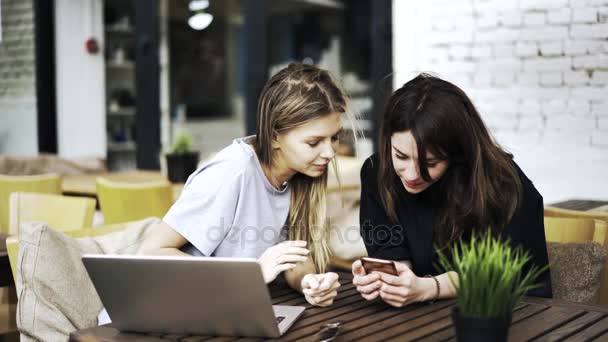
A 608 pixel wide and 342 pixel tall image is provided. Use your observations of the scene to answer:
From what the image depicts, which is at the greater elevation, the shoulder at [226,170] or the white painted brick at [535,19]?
the white painted brick at [535,19]

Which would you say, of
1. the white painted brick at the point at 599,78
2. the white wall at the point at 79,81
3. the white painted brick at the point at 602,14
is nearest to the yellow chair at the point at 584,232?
the white painted brick at the point at 599,78

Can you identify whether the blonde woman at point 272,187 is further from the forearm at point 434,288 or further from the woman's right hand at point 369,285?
the forearm at point 434,288

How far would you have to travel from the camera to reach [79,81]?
752 cm

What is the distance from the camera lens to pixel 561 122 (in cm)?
396

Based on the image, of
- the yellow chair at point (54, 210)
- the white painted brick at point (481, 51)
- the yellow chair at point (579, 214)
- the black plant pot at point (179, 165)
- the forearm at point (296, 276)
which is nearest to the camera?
the forearm at point (296, 276)

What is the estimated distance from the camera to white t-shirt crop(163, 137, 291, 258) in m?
2.12

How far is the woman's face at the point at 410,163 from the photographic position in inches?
84.4

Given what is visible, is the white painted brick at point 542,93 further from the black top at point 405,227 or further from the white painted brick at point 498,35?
the black top at point 405,227

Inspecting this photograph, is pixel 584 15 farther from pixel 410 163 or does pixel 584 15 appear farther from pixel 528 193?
pixel 410 163

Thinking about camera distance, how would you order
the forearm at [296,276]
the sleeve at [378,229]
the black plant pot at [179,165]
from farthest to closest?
the black plant pot at [179,165]
the sleeve at [378,229]
the forearm at [296,276]

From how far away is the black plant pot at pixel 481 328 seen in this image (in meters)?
1.27

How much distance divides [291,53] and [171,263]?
7051 mm

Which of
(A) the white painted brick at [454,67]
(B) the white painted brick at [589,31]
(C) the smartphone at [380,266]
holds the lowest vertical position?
(C) the smartphone at [380,266]

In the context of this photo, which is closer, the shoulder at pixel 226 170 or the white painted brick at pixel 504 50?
the shoulder at pixel 226 170
